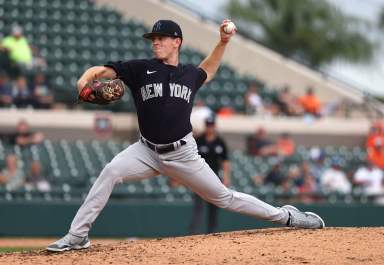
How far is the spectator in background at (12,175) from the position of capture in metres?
15.5

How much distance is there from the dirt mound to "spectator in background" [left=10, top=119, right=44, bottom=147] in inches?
352

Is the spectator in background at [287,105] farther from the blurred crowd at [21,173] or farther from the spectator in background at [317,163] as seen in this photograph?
the blurred crowd at [21,173]

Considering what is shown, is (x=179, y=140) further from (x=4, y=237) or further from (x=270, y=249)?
(x=4, y=237)

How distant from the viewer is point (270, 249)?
751 centimetres

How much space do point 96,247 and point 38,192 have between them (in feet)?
22.6

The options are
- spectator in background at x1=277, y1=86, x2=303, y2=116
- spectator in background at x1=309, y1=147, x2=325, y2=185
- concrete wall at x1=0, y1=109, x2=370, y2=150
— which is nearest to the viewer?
spectator in background at x1=309, y1=147, x2=325, y2=185

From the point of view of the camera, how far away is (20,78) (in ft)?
58.4

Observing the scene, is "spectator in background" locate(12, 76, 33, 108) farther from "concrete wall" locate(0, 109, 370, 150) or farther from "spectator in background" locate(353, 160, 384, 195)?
"spectator in background" locate(353, 160, 384, 195)

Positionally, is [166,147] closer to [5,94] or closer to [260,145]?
[5,94]

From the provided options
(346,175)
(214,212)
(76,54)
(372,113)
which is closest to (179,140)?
(214,212)

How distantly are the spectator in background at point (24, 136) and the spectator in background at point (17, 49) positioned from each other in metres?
1.56

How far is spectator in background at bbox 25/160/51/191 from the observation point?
1537 cm

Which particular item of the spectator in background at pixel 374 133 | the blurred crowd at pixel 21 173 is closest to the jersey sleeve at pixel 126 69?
the blurred crowd at pixel 21 173

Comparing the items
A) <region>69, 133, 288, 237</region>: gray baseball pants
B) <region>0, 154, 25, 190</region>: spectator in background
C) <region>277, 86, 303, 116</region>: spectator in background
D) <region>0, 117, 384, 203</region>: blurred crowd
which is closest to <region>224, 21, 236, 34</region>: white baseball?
<region>69, 133, 288, 237</region>: gray baseball pants
